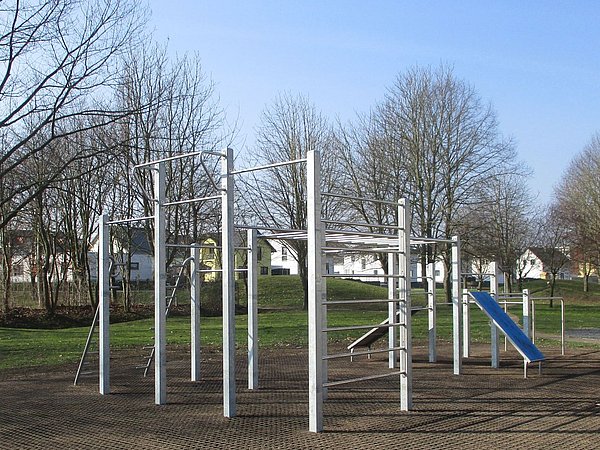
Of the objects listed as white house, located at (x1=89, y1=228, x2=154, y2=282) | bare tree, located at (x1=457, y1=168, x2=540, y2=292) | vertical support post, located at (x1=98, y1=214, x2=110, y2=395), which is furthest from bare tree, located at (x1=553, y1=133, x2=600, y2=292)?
vertical support post, located at (x1=98, y1=214, x2=110, y2=395)

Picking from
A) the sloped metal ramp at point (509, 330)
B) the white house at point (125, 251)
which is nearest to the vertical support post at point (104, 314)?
the sloped metal ramp at point (509, 330)

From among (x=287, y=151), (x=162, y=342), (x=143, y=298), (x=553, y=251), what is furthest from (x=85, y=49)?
(x=553, y=251)

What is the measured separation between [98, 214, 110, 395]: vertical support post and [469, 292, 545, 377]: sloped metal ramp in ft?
18.5

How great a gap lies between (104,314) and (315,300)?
143 inches

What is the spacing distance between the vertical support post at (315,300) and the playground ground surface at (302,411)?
27 cm

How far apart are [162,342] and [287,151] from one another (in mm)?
25382

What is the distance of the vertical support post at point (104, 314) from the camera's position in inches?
346

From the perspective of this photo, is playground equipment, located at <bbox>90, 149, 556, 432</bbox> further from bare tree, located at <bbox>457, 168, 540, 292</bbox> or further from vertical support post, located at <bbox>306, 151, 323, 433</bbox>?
bare tree, located at <bbox>457, 168, 540, 292</bbox>

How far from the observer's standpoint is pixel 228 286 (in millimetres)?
7492

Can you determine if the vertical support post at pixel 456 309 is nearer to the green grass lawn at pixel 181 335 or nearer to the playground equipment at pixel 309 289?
the playground equipment at pixel 309 289

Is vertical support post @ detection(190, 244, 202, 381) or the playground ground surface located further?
vertical support post @ detection(190, 244, 202, 381)

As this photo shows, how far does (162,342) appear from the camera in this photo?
7.72 meters

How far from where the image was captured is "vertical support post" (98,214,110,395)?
880 cm

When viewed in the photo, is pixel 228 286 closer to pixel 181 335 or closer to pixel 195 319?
pixel 195 319
